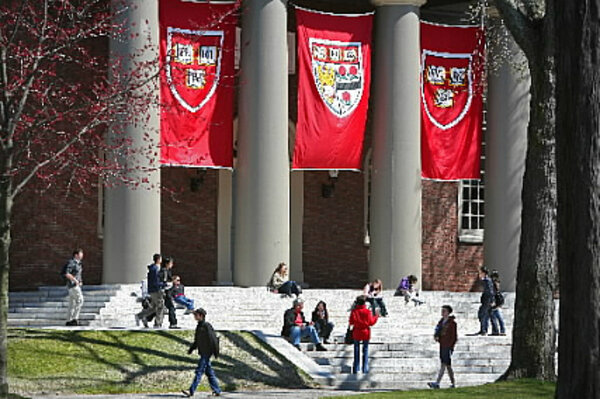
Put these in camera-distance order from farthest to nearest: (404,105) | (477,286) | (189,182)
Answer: (477,286), (189,182), (404,105)

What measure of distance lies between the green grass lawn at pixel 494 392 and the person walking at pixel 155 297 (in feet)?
24.1

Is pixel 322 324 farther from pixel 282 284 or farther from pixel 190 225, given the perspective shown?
pixel 190 225

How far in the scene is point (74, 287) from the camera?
2959 cm

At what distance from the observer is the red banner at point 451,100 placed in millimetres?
37438

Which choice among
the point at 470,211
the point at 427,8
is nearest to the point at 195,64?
the point at 427,8

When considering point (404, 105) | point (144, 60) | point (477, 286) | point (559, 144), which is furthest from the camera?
point (477, 286)

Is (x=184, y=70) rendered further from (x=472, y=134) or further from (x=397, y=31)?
(x=472, y=134)

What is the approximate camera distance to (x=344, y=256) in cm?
4212

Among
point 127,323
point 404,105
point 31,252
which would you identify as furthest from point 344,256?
point 127,323

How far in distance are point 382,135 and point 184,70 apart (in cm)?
614

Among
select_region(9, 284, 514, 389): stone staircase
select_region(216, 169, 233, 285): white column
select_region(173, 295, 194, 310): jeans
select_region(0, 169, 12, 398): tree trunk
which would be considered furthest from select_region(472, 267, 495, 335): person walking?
select_region(0, 169, 12, 398): tree trunk

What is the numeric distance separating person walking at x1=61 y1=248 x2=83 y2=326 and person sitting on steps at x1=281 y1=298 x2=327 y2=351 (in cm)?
455

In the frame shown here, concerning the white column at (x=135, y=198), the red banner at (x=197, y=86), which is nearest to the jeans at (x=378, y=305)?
the red banner at (x=197, y=86)

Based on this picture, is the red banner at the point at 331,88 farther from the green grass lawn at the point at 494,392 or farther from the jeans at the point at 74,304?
the green grass lawn at the point at 494,392
